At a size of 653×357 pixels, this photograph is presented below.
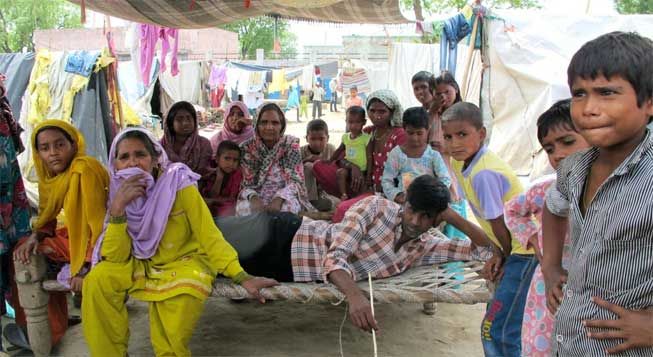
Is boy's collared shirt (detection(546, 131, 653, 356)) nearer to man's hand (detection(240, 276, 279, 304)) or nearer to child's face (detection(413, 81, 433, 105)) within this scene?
man's hand (detection(240, 276, 279, 304))

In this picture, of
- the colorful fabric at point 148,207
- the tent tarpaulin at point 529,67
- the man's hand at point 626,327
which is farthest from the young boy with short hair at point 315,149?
the tent tarpaulin at point 529,67

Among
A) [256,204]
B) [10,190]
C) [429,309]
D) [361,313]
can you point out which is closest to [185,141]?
[256,204]

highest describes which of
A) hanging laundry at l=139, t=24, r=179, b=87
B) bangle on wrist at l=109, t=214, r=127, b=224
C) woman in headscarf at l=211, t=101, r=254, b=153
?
hanging laundry at l=139, t=24, r=179, b=87

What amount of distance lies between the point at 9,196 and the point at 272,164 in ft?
6.32

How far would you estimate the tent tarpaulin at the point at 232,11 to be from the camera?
458 centimetres

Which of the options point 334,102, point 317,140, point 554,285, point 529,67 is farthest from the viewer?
point 334,102

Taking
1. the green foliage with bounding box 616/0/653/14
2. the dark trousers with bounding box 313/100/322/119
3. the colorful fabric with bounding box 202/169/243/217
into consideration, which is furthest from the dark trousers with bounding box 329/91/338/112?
the colorful fabric with bounding box 202/169/243/217

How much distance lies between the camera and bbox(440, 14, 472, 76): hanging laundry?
673 centimetres

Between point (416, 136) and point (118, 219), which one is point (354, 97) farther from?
point (118, 219)

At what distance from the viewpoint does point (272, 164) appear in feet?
14.5

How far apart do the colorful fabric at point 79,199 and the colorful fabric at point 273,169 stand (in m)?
1.44

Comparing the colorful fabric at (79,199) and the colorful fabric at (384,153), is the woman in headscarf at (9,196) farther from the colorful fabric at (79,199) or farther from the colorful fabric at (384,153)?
the colorful fabric at (384,153)

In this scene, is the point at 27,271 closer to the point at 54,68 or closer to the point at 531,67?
the point at 54,68

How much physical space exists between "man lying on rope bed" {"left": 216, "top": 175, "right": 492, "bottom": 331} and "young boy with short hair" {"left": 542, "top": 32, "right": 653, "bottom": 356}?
4.02ft
